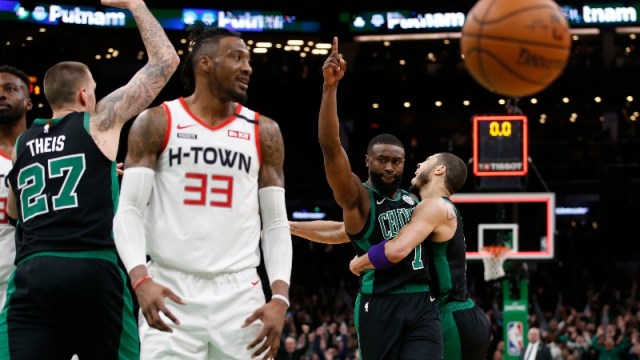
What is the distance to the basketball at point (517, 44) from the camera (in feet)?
22.6

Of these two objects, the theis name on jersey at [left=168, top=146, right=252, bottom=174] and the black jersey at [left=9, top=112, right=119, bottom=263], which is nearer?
the theis name on jersey at [left=168, top=146, right=252, bottom=174]

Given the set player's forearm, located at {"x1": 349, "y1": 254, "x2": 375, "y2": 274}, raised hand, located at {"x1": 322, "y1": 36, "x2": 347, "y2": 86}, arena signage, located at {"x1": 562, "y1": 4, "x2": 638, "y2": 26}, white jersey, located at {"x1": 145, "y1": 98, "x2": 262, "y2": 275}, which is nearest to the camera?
white jersey, located at {"x1": 145, "y1": 98, "x2": 262, "y2": 275}

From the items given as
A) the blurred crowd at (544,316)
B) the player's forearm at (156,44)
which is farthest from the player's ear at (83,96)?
the blurred crowd at (544,316)

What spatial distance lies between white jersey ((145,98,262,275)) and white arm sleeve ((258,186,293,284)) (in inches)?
3.4

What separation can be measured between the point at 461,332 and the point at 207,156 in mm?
3271

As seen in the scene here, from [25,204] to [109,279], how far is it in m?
0.60

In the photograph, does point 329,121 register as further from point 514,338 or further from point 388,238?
point 514,338

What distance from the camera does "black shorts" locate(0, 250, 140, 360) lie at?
523 centimetres

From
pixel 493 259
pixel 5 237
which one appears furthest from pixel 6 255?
pixel 493 259

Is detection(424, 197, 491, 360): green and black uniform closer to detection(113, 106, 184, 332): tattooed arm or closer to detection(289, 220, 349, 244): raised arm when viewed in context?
detection(289, 220, 349, 244): raised arm

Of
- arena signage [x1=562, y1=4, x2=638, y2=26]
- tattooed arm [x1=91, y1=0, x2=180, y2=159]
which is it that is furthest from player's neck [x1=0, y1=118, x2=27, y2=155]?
arena signage [x1=562, y1=4, x2=638, y2=26]

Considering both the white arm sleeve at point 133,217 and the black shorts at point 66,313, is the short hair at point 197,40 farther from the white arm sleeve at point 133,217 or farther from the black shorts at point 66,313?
the black shorts at point 66,313

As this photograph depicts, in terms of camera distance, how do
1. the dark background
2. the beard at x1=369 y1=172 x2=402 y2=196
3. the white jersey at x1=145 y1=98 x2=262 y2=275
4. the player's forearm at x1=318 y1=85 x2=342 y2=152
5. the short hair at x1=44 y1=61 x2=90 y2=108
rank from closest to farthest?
the white jersey at x1=145 y1=98 x2=262 y2=275 → the short hair at x1=44 y1=61 x2=90 y2=108 → the player's forearm at x1=318 y1=85 x2=342 y2=152 → the beard at x1=369 y1=172 x2=402 y2=196 → the dark background

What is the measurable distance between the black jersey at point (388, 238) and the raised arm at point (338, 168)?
0.07 metres
